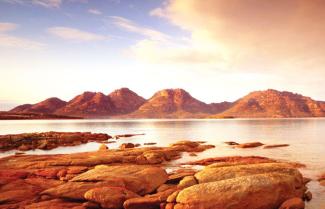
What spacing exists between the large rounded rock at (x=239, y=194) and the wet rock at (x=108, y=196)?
11.7ft

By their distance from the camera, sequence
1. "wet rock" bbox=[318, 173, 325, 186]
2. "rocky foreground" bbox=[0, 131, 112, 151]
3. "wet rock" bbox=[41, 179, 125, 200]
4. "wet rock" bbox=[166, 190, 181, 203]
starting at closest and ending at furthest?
1. "wet rock" bbox=[166, 190, 181, 203]
2. "wet rock" bbox=[41, 179, 125, 200]
3. "wet rock" bbox=[318, 173, 325, 186]
4. "rocky foreground" bbox=[0, 131, 112, 151]

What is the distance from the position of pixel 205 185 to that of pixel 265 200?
3773mm

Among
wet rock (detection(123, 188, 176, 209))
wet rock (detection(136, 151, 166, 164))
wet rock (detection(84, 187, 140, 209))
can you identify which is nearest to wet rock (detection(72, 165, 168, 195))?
wet rock (detection(84, 187, 140, 209))

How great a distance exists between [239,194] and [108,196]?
790cm

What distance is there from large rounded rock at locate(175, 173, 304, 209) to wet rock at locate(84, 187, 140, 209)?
3553 mm

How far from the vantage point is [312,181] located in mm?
26594

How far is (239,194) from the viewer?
1733cm

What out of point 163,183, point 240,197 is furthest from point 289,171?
point 163,183

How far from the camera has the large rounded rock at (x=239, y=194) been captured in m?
16.8

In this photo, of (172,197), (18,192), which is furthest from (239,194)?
(18,192)

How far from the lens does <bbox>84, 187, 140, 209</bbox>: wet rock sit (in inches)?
707

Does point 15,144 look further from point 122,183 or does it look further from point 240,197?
point 240,197

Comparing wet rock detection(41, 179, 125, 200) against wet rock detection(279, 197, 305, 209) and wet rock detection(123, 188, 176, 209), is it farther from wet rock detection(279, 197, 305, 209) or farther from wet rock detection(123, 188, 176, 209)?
wet rock detection(279, 197, 305, 209)

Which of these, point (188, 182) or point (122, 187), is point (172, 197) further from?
point (122, 187)
